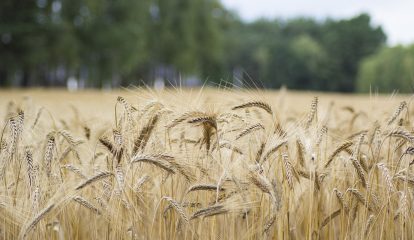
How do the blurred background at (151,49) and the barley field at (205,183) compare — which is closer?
the barley field at (205,183)

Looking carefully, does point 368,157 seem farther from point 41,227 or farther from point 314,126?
point 41,227

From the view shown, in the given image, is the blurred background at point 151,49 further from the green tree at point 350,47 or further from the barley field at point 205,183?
the barley field at point 205,183

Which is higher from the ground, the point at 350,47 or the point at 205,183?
the point at 350,47

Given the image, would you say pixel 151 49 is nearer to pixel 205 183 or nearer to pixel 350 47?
pixel 350 47

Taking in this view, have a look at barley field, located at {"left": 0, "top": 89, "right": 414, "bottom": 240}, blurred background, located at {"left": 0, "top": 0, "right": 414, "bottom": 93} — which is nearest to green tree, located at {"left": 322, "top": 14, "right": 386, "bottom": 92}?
blurred background, located at {"left": 0, "top": 0, "right": 414, "bottom": 93}

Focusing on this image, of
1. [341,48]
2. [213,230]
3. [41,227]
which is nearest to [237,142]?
[213,230]

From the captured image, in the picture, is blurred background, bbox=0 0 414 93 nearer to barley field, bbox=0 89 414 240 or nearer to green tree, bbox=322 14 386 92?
green tree, bbox=322 14 386 92

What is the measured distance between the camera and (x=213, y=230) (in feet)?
7.70

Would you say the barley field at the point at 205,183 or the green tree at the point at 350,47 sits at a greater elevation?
the green tree at the point at 350,47

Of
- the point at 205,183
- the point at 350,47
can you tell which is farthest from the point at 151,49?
the point at 205,183

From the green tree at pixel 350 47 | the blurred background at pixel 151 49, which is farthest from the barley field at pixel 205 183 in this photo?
the green tree at pixel 350 47

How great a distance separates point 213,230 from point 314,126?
681mm

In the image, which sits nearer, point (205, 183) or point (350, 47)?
point (205, 183)

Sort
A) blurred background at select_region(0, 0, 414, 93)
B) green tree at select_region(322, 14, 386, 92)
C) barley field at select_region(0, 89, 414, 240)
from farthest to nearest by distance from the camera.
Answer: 1. green tree at select_region(322, 14, 386, 92)
2. blurred background at select_region(0, 0, 414, 93)
3. barley field at select_region(0, 89, 414, 240)
